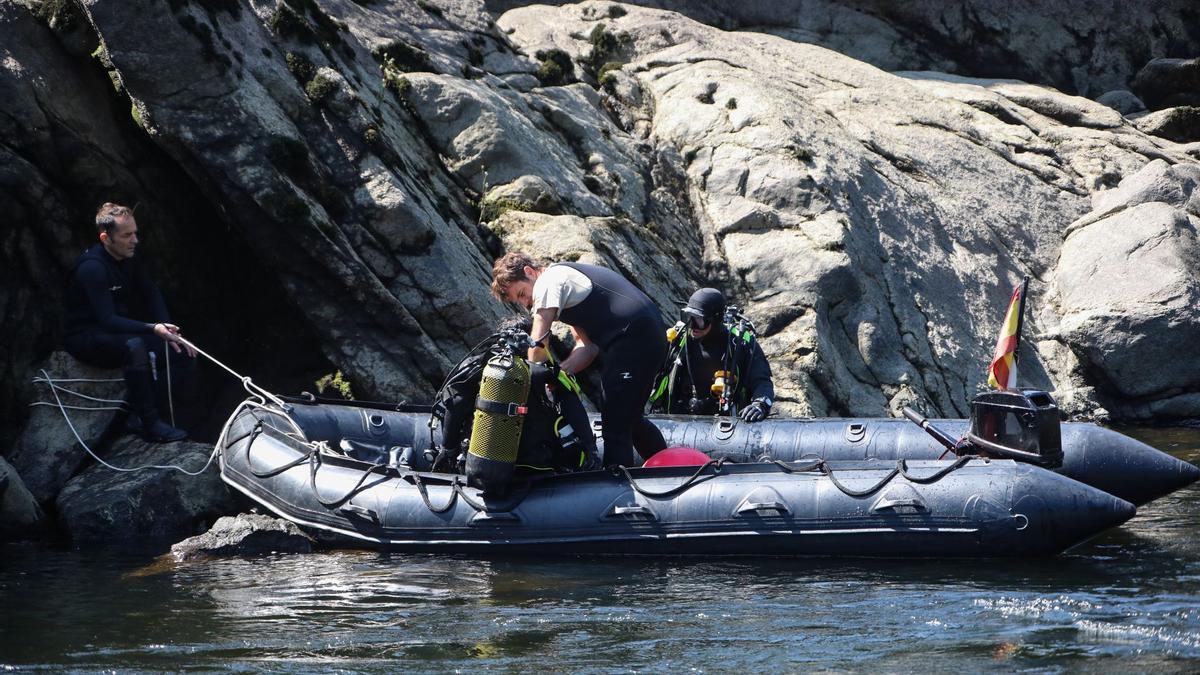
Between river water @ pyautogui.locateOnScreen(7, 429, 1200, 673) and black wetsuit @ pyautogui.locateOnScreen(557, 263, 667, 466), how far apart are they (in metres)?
0.98

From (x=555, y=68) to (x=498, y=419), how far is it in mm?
9047

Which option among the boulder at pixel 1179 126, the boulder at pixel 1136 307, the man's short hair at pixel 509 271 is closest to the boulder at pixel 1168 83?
the boulder at pixel 1179 126

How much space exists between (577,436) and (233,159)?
4.13 m

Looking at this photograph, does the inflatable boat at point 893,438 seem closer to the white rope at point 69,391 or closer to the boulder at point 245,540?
the boulder at point 245,540

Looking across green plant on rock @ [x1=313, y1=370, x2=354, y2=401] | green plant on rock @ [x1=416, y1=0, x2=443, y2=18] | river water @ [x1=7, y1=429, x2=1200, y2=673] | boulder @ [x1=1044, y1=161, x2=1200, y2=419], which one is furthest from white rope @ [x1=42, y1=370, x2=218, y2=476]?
boulder @ [x1=1044, y1=161, x2=1200, y2=419]

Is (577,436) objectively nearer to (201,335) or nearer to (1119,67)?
(201,335)

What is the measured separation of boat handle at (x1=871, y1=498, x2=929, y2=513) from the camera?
24.2ft

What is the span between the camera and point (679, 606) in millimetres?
6609

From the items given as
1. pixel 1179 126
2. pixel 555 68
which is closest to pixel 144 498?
pixel 555 68

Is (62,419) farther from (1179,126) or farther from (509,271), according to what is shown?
(1179,126)

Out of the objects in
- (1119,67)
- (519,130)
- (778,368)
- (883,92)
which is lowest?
(778,368)

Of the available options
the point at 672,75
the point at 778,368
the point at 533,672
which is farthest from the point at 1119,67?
the point at 533,672

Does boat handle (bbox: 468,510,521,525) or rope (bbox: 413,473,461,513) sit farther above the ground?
rope (bbox: 413,473,461,513)

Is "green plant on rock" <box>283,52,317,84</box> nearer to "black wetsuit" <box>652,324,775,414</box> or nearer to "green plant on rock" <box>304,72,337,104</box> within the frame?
"green plant on rock" <box>304,72,337,104</box>
